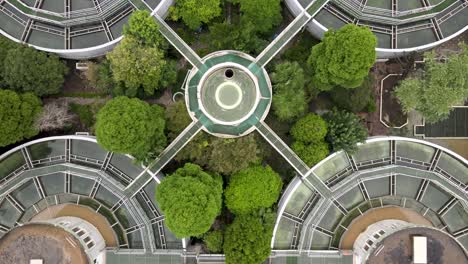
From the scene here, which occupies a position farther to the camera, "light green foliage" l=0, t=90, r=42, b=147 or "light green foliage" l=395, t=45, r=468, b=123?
"light green foliage" l=0, t=90, r=42, b=147

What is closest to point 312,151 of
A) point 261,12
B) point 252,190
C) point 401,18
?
point 252,190

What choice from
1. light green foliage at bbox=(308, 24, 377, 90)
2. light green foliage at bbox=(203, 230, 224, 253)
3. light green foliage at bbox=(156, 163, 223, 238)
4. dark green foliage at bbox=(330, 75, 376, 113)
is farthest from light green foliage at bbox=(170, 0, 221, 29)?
light green foliage at bbox=(203, 230, 224, 253)

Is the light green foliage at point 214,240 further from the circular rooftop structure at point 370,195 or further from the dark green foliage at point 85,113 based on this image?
the dark green foliage at point 85,113

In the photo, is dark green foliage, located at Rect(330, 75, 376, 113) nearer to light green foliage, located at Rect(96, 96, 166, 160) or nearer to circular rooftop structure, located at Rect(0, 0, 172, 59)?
light green foliage, located at Rect(96, 96, 166, 160)

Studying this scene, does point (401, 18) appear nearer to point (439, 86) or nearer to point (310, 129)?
point (439, 86)

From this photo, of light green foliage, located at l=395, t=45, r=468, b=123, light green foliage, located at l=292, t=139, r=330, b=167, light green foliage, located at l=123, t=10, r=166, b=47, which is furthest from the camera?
light green foliage, located at l=292, t=139, r=330, b=167

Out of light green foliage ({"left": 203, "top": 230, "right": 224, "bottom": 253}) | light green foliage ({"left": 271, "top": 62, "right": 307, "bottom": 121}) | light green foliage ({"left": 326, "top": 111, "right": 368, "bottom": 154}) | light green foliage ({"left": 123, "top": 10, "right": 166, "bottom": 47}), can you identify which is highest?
light green foliage ({"left": 123, "top": 10, "right": 166, "bottom": 47})
